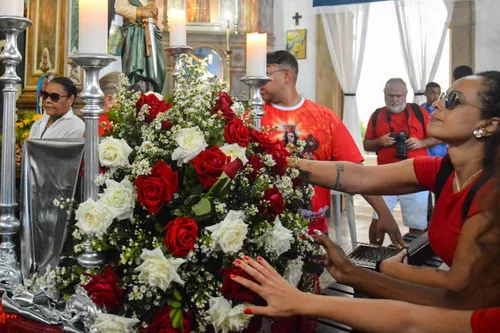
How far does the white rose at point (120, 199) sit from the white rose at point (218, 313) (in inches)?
12.5

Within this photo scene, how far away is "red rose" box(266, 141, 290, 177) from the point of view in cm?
158

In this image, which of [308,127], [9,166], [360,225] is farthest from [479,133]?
[360,225]

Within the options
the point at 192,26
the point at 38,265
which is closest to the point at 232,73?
the point at 192,26

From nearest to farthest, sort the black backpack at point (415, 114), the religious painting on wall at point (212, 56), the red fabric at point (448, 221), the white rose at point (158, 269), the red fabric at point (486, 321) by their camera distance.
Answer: the red fabric at point (486, 321), the white rose at point (158, 269), the red fabric at point (448, 221), the black backpack at point (415, 114), the religious painting on wall at point (212, 56)

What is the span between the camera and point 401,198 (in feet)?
16.2

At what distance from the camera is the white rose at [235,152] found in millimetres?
1395

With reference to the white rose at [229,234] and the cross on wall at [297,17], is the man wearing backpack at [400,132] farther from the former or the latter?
the cross on wall at [297,17]

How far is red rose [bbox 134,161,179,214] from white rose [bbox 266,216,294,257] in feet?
0.97

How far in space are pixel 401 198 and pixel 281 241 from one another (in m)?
3.84

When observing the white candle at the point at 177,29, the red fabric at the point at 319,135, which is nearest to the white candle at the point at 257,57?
the white candle at the point at 177,29

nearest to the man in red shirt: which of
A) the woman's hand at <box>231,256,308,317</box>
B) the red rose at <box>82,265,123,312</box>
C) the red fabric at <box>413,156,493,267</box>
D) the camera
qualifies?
the red fabric at <box>413,156,493,267</box>

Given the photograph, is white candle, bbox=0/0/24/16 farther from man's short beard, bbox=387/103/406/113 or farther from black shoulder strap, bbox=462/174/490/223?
man's short beard, bbox=387/103/406/113

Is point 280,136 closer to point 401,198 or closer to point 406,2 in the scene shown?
point 401,198

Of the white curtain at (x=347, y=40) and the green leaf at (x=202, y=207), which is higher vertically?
the white curtain at (x=347, y=40)
